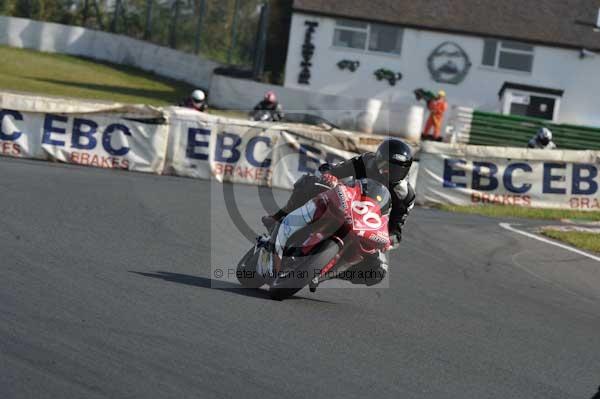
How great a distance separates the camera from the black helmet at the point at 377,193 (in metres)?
7.84

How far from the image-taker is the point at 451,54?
128ft

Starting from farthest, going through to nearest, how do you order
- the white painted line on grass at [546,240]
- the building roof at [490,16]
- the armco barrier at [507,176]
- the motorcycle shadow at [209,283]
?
1. the building roof at [490,16]
2. the armco barrier at [507,176]
3. the white painted line on grass at [546,240]
4. the motorcycle shadow at [209,283]

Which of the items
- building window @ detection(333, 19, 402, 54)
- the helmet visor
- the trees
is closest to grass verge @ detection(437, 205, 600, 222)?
the helmet visor

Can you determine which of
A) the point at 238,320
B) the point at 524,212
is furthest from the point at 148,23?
the point at 238,320

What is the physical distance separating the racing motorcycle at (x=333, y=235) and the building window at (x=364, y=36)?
105ft

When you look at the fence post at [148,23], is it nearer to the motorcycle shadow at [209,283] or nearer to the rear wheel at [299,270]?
the motorcycle shadow at [209,283]

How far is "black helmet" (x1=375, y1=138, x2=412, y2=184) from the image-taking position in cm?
812

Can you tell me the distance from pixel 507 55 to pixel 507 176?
2133cm

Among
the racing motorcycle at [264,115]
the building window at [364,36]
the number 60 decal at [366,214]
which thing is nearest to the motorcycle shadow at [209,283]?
the number 60 decal at [366,214]

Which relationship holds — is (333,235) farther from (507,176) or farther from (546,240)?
(507,176)

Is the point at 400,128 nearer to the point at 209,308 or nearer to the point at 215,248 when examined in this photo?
the point at 215,248

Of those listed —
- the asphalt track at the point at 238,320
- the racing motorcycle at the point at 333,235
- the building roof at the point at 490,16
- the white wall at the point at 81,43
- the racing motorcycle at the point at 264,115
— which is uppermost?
the building roof at the point at 490,16

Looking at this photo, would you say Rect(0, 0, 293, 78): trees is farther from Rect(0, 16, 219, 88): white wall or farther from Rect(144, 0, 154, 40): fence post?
Rect(0, 16, 219, 88): white wall

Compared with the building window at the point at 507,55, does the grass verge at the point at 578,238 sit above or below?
below
